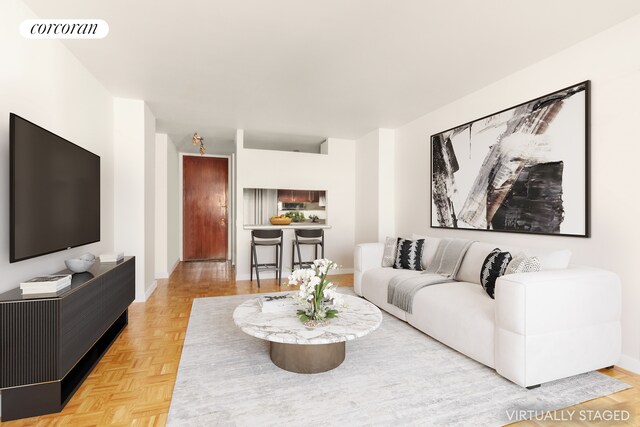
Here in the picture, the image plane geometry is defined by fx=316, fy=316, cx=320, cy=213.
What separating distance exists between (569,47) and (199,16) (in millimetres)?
2998

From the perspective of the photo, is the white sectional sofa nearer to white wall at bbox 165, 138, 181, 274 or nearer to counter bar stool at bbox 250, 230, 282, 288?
counter bar stool at bbox 250, 230, 282, 288

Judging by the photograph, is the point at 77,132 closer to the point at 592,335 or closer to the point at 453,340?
the point at 453,340

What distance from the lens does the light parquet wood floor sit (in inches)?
67.8

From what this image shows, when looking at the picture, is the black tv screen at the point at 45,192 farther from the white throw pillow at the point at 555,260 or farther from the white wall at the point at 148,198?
the white throw pillow at the point at 555,260

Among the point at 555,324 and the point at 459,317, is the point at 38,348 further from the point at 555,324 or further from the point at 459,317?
→ the point at 555,324

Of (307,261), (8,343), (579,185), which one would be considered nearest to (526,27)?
(579,185)

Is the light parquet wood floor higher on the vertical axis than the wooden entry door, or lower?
lower

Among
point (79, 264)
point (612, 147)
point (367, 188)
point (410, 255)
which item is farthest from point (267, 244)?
point (612, 147)

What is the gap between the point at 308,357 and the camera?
220 centimetres

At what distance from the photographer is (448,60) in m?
2.90

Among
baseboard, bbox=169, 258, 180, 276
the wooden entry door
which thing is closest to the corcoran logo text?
baseboard, bbox=169, 258, 180, 276

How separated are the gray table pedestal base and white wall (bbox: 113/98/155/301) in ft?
8.66

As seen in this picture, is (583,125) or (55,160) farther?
(583,125)

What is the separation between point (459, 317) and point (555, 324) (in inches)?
24.2
